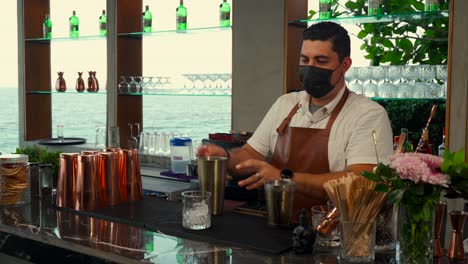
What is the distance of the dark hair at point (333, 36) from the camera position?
2.72 meters

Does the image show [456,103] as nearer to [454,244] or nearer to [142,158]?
[454,244]

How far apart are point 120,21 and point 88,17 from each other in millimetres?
772

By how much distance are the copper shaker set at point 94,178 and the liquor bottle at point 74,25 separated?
309cm

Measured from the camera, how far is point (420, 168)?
155cm

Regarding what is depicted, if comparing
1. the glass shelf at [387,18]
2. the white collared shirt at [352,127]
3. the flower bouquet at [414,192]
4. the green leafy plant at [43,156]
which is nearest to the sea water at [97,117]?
the glass shelf at [387,18]

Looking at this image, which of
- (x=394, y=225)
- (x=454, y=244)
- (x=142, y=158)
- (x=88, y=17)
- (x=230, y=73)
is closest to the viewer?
(x=454, y=244)

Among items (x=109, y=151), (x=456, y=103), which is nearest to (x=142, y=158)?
(x=109, y=151)

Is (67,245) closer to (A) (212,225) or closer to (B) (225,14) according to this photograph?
(A) (212,225)

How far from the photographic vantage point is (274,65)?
12.5 feet

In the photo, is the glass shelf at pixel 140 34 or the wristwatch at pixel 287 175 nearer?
the wristwatch at pixel 287 175

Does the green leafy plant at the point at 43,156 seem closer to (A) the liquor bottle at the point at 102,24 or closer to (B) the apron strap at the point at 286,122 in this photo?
(B) the apron strap at the point at 286,122

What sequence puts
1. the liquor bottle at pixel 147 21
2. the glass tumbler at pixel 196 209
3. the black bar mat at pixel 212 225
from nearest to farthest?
the black bar mat at pixel 212 225 → the glass tumbler at pixel 196 209 → the liquor bottle at pixel 147 21

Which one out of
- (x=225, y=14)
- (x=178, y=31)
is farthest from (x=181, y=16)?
(x=225, y=14)

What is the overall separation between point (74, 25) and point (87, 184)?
10.8ft
